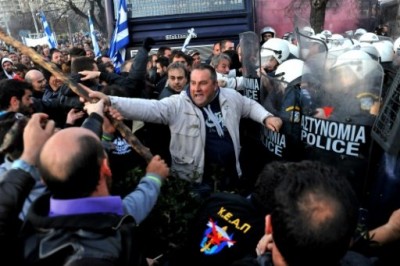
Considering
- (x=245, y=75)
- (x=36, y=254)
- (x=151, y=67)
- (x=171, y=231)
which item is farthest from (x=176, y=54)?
(x=36, y=254)

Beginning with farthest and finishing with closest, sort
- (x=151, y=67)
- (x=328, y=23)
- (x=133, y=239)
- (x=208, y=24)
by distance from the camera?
(x=328, y=23), (x=208, y=24), (x=151, y=67), (x=133, y=239)

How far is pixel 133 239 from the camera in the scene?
160 centimetres

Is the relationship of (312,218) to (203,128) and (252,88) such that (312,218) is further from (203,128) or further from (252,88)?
(252,88)

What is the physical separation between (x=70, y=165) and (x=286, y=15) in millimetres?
9961

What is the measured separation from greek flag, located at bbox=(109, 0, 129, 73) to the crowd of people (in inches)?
110

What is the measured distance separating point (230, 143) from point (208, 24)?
5.24 m

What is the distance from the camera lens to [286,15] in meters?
10.6

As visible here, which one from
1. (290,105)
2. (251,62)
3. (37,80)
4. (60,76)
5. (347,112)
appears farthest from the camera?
(37,80)

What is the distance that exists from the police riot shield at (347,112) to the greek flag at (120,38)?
5349mm

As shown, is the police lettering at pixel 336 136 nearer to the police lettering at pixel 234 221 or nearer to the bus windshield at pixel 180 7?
the police lettering at pixel 234 221

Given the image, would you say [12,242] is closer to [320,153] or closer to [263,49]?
[320,153]

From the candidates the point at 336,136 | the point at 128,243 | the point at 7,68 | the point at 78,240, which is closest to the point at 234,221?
the point at 128,243

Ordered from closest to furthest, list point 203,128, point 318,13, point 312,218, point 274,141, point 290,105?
1. point 312,218
2. point 290,105
3. point 203,128
4. point 274,141
5. point 318,13

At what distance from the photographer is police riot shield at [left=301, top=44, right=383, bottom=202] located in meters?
2.76
